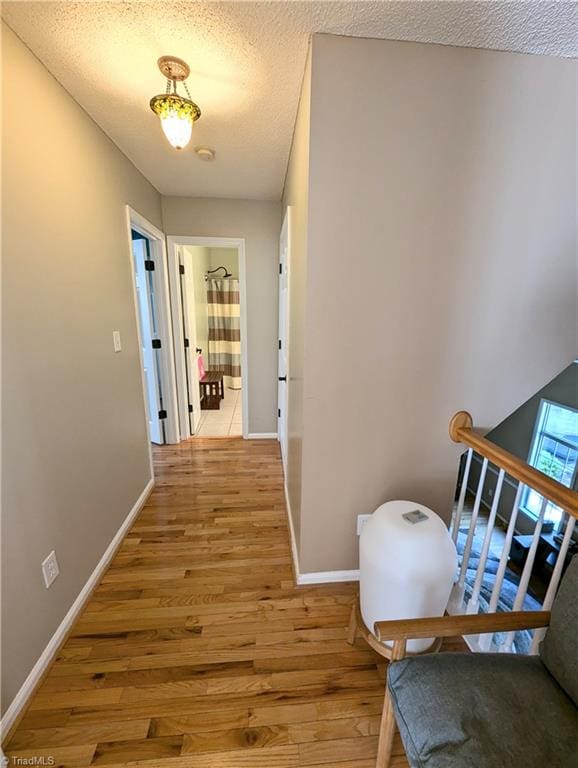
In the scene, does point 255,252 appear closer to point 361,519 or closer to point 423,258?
point 423,258

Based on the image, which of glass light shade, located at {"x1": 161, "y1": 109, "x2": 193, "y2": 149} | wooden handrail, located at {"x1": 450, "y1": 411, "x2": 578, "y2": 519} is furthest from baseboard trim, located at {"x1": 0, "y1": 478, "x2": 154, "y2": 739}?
glass light shade, located at {"x1": 161, "y1": 109, "x2": 193, "y2": 149}

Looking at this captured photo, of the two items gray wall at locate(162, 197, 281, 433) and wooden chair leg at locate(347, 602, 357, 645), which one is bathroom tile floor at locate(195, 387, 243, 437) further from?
wooden chair leg at locate(347, 602, 357, 645)

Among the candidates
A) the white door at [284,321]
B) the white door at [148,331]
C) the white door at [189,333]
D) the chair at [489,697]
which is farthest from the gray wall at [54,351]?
the chair at [489,697]

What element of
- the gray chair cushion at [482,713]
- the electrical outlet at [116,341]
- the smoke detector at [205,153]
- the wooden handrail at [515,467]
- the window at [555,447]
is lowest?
the window at [555,447]

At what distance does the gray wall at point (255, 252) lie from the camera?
3.07 meters

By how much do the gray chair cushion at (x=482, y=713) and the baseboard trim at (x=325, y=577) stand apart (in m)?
0.83

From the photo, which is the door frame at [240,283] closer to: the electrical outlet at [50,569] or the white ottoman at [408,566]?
the electrical outlet at [50,569]

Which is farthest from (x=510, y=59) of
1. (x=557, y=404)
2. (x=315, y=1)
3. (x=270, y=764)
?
(x=557, y=404)

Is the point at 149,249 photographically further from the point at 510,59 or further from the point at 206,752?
the point at 206,752

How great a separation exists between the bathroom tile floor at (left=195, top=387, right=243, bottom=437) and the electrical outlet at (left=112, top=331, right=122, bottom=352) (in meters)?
1.91

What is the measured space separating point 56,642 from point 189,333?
2.83 meters

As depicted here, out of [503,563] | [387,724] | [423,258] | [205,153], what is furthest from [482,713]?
[205,153]

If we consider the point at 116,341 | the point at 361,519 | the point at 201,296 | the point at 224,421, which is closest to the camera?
the point at 361,519

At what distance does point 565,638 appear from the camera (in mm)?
837
